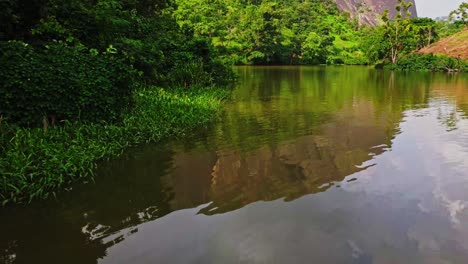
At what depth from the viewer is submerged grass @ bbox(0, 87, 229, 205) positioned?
699 cm

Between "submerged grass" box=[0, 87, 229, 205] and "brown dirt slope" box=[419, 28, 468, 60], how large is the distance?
5681 centimetres

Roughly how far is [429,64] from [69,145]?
187 feet

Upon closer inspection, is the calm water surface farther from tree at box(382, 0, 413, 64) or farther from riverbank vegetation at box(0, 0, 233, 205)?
tree at box(382, 0, 413, 64)

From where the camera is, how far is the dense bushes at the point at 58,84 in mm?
8812

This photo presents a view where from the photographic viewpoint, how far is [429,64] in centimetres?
5522

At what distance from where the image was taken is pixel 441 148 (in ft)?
34.1

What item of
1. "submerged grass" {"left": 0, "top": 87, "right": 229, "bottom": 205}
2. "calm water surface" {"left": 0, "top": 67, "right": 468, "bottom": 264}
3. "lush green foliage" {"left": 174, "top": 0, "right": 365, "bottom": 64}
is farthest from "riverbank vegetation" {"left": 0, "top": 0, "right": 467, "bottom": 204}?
"lush green foliage" {"left": 174, "top": 0, "right": 365, "bottom": 64}

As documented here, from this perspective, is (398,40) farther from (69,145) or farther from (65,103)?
(69,145)

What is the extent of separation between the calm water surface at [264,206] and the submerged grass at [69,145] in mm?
421

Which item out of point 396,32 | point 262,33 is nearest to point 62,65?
point 262,33

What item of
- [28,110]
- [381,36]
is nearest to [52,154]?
[28,110]

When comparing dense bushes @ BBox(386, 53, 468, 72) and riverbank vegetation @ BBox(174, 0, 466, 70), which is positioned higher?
riverbank vegetation @ BBox(174, 0, 466, 70)

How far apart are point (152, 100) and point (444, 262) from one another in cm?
1089

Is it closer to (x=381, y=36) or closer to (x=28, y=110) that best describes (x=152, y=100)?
(x=28, y=110)
